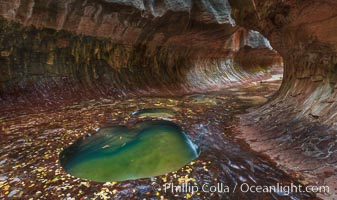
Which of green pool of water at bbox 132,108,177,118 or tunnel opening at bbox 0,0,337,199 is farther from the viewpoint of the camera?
green pool of water at bbox 132,108,177,118


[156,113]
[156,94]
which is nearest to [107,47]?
[156,94]

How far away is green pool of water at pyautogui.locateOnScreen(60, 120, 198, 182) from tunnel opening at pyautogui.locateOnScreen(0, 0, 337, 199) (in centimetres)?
10

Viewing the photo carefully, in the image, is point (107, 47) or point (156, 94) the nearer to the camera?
point (107, 47)

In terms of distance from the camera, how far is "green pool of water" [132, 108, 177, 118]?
25.2 feet

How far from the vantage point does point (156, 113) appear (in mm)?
7918

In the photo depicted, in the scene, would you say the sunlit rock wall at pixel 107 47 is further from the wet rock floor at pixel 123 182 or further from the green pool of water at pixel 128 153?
the green pool of water at pixel 128 153

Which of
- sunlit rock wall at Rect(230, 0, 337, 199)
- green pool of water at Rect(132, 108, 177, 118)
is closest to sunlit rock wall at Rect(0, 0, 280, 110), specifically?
green pool of water at Rect(132, 108, 177, 118)

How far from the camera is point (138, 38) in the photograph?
40.3ft

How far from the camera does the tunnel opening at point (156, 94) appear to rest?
421 cm

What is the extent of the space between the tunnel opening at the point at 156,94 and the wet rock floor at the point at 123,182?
0.09 feet

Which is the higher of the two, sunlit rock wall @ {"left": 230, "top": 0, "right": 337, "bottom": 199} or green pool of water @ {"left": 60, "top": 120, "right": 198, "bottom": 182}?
sunlit rock wall @ {"left": 230, "top": 0, "right": 337, "bottom": 199}

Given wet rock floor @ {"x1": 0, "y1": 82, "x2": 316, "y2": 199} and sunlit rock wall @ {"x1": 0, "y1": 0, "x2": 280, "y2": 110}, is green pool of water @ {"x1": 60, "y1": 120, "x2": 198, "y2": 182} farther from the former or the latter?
sunlit rock wall @ {"x1": 0, "y1": 0, "x2": 280, "y2": 110}

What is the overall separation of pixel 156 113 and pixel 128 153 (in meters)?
2.74

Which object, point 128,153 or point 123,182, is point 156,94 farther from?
point 123,182
